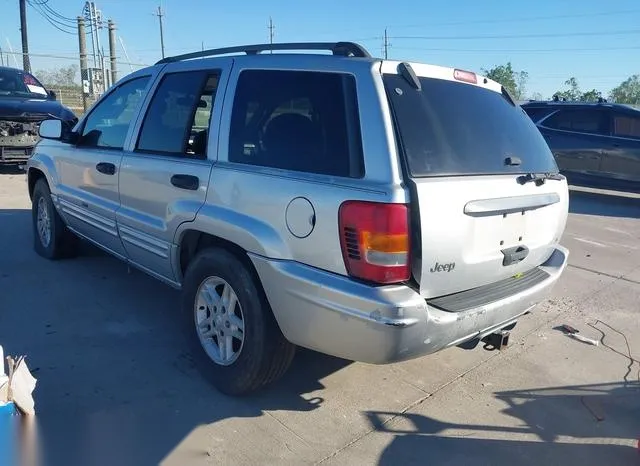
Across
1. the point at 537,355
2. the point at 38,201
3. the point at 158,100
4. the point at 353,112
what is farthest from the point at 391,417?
the point at 38,201

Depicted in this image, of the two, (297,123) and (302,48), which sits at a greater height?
(302,48)

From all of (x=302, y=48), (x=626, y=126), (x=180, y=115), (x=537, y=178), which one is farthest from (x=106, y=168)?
(x=626, y=126)

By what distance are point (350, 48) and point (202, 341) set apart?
192 cm

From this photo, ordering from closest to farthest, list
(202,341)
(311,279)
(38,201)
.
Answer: (311,279) < (202,341) < (38,201)

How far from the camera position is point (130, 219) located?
398cm

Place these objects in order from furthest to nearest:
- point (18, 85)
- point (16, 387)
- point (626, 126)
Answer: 1. point (18, 85)
2. point (626, 126)
3. point (16, 387)

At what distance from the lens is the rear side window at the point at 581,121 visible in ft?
34.4

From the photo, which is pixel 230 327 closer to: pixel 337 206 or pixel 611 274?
pixel 337 206

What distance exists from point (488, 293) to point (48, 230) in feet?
14.8

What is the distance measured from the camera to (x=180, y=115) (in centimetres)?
370

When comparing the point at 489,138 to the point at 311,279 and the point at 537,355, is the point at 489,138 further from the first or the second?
the point at 537,355

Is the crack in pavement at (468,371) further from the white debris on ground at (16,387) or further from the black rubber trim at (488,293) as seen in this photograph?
the white debris on ground at (16,387)

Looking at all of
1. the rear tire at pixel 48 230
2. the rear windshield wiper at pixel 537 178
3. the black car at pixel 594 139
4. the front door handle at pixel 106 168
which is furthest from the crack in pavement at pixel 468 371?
the black car at pixel 594 139

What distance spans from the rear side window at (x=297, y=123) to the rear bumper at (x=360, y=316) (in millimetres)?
531
